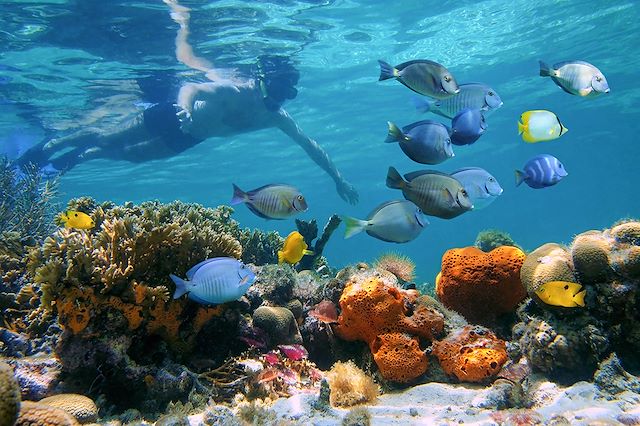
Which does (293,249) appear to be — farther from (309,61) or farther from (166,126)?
(309,61)

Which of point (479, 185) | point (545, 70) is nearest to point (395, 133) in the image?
point (479, 185)

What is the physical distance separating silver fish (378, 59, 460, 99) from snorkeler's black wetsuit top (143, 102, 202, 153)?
47.1 ft

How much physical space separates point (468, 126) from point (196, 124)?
15.0m

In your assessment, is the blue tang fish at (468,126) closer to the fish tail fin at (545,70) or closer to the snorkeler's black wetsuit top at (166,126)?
the fish tail fin at (545,70)

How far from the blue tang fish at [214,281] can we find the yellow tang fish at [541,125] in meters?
3.55

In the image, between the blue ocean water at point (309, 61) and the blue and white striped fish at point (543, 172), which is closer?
the blue and white striped fish at point (543, 172)

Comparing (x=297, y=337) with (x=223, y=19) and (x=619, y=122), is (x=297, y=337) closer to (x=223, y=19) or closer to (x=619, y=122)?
(x=223, y=19)

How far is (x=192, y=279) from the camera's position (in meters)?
3.37

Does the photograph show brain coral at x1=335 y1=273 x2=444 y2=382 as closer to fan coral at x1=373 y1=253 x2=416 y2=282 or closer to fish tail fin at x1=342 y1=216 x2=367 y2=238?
fish tail fin at x1=342 y1=216 x2=367 y2=238

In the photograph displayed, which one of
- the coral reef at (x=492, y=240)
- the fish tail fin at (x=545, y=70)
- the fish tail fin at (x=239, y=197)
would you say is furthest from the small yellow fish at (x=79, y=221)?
the coral reef at (x=492, y=240)

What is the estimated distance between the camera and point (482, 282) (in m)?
4.84

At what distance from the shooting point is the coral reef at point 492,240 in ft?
31.3

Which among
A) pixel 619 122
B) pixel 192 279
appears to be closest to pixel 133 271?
pixel 192 279

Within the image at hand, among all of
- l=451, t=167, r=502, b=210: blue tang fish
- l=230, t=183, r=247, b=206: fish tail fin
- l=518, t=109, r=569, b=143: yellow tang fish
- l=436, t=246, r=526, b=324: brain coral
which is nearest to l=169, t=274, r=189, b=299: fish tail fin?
l=230, t=183, r=247, b=206: fish tail fin
